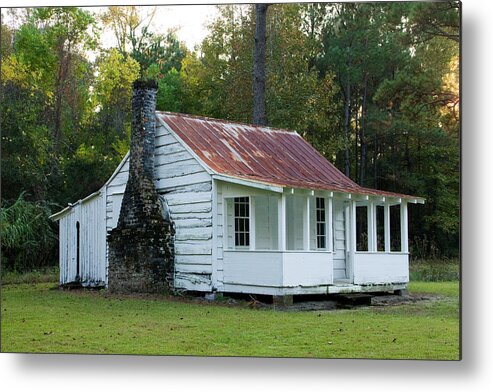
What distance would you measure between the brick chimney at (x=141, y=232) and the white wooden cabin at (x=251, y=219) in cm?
16

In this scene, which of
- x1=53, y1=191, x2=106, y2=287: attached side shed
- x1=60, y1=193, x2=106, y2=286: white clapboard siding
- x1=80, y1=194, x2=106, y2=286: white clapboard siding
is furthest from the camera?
x1=80, y1=194, x2=106, y2=286: white clapboard siding

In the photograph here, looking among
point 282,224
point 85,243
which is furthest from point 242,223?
point 85,243

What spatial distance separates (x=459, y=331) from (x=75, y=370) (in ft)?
13.6

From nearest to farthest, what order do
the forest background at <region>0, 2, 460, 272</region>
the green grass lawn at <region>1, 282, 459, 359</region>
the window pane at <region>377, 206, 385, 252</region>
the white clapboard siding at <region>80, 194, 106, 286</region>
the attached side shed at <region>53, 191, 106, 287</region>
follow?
the green grass lawn at <region>1, 282, 459, 359</region>
the forest background at <region>0, 2, 460, 272</region>
the attached side shed at <region>53, 191, 106, 287</region>
the window pane at <region>377, 206, 385, 252</region>
the white clapboard siding at <region>80, 194, 106, 286</region>

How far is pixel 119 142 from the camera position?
13516 millimetres

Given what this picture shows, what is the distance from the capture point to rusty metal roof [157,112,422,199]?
13.7 metres

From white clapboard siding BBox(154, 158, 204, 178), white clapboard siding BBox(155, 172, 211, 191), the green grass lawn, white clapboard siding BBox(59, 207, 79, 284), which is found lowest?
the green grass lawn

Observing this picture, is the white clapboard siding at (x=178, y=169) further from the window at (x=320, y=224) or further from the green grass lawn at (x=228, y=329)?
the green grass lawn at (x=228, y=329)

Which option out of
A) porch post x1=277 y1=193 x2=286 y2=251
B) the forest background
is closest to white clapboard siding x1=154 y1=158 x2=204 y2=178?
porch post x1=277 y1=193 x2=286 y2=251

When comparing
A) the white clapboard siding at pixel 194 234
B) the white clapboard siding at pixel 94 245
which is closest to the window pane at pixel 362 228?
the white clapboard siding at pixel 194 234

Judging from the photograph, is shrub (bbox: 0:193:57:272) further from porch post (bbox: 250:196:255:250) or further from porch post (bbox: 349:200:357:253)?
porch post (bbox: 349:200:357:253)

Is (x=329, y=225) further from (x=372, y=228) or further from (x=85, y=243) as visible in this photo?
(x=85, y=243)

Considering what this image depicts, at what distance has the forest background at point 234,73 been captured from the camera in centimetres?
1080

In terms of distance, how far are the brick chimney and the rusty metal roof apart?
0.51 meters
